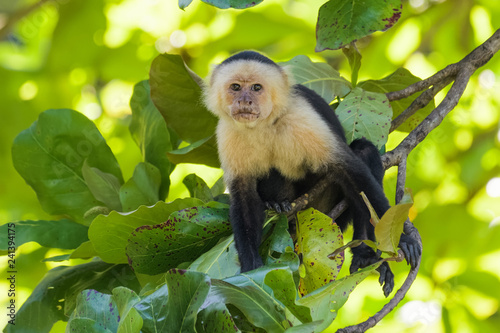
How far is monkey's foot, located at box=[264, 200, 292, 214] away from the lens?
2.36m

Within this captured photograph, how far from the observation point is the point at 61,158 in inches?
108

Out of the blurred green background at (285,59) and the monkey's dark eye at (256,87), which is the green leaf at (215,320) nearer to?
the monkey's dark eye at (256,87)

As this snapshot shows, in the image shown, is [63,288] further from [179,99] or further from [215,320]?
[215,320]

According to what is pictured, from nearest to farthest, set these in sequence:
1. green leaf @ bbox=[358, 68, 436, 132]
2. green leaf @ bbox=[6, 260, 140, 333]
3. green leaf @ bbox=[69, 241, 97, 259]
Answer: green leaf @ bbox=[69, 241, 97, 259] → green leaf @ bbox=[6, 260, 140, 333] → green leaf @ bbox=[358, 68, 436, 132]

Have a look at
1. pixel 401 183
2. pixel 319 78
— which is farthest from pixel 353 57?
pixel 401 183

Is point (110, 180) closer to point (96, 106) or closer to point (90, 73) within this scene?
point (90, 73)

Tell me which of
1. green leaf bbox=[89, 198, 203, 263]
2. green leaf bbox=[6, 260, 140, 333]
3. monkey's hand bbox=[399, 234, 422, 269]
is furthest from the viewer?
green leaf bbox=[6, 260, 140, 333]

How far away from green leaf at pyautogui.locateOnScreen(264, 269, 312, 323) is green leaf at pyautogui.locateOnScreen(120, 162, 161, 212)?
1.17m

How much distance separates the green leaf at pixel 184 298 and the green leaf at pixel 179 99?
4.44 ft

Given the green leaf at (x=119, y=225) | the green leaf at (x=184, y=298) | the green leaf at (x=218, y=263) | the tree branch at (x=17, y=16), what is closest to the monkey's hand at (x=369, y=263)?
the green leaf at (x=218, y=263)

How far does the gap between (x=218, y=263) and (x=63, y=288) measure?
0.92 m

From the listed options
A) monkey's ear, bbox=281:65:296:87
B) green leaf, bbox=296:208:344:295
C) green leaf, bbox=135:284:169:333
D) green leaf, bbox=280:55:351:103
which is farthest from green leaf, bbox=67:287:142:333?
green leaf, bbox=280:55:351:103

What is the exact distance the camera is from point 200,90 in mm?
2842

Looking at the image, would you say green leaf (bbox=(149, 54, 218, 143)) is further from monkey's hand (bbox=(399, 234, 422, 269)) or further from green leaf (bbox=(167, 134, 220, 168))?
monkey's hand (bbox=(399, 234, 422, 269))
